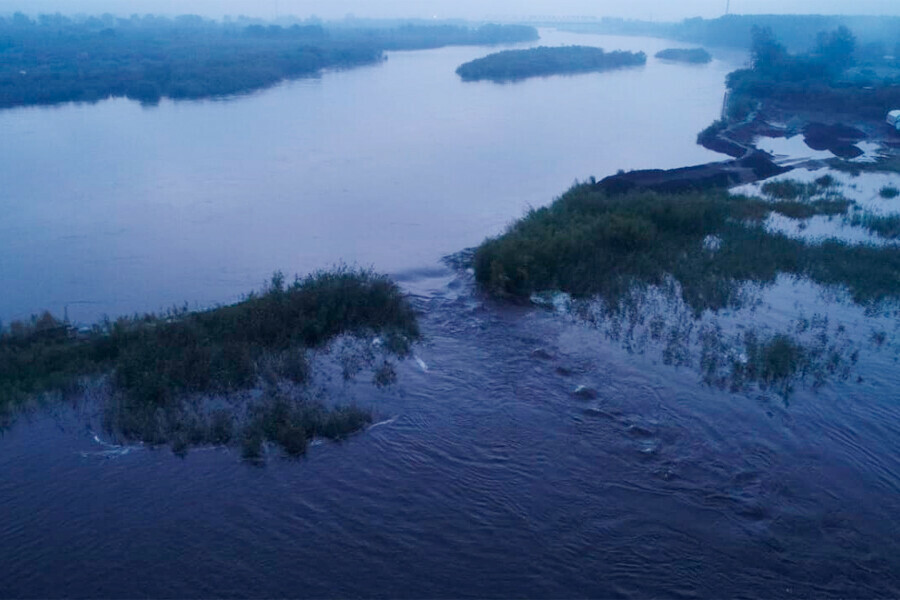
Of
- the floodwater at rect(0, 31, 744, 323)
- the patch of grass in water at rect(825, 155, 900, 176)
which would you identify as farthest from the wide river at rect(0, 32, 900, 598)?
the patch of grass in water at rect(825, 155, 900, 176)

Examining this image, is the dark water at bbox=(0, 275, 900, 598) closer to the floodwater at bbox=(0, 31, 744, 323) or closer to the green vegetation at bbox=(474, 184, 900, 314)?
the green vegetation at bbox=(474, 184, 900, 314)

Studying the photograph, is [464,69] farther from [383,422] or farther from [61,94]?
[383,422]

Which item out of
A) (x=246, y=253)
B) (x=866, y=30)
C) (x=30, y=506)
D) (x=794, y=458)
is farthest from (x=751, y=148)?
(x=866, y=30)

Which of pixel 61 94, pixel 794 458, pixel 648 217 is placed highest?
A: pixel 61 94

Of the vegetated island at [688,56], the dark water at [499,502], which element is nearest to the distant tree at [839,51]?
the vegetated island at [688,56]

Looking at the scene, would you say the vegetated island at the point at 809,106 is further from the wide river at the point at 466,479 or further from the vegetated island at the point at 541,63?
the wide river at the point at 466,479

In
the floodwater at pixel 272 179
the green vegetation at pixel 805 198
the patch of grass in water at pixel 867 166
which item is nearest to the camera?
the floodwater at pixel 272 179
